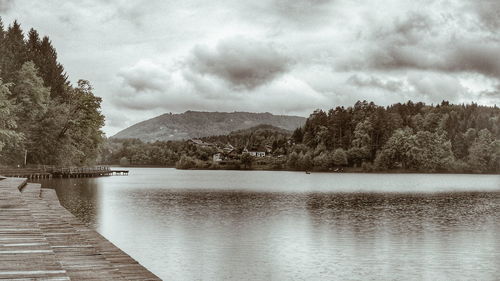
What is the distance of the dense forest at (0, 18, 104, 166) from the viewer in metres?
77.2

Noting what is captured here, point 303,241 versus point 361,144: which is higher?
point 361,144

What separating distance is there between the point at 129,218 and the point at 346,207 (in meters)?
21.3

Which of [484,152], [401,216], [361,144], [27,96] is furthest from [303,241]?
[361,144]

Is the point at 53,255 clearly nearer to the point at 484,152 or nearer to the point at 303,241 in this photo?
the point at 303,241

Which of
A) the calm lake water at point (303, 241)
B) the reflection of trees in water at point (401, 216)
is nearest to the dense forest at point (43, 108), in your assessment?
the calm lake water at point (303, 241)

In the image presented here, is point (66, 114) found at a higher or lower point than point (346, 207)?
higher

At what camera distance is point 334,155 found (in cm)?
19275

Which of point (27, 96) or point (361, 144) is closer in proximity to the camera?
point (27, 96)

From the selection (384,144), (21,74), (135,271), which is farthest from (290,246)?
(384,144)

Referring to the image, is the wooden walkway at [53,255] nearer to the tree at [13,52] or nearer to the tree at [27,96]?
the tree at [27,96]

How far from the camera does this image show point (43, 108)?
262 ft

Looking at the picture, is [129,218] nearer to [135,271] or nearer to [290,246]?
[290,246]

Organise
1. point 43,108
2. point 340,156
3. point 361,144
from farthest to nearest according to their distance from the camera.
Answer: point 340,156, point 361,144, point 43,108

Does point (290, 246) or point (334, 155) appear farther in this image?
point (334, 155)
